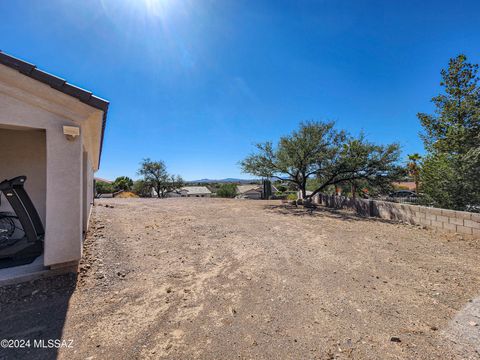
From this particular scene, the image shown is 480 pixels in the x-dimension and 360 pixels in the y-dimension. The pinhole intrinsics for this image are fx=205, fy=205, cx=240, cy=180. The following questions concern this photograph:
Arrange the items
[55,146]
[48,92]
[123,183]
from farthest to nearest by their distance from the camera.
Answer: [123,183] < [55,146] < [48,92]

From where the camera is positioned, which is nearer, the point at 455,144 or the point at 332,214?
the point at 455,144

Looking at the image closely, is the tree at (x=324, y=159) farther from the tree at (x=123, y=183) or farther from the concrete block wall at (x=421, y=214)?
the tree at (x=123, y=183)

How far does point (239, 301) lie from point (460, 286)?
352cm

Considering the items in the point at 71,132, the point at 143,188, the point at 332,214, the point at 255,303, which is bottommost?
the point at 255,303

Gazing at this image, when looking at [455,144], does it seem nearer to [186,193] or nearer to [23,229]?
[23,229]

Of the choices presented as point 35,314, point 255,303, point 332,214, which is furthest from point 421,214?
point 35,314

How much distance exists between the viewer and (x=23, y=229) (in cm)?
370

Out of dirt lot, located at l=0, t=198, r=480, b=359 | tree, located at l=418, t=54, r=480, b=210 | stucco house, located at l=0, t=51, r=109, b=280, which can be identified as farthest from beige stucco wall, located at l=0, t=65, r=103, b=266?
tree, located at l=418, t=54, r=480, b=210

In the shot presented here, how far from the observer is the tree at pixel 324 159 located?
38.8 feet

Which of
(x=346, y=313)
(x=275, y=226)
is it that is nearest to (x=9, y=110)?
(x=346, y=313)

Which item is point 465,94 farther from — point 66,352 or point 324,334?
point 66,352

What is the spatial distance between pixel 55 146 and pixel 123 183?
1764 inches

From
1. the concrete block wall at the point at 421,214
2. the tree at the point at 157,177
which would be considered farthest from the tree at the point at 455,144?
the tree at the point at 157,177

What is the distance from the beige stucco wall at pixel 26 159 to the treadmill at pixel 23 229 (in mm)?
733
